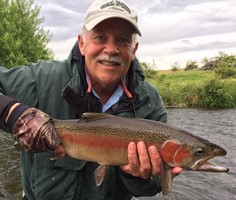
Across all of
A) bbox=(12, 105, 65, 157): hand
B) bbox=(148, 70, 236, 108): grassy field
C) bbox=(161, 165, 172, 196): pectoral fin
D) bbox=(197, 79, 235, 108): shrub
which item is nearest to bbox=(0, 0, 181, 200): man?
bbox=(161, 165, 172, 196): pectoral fin

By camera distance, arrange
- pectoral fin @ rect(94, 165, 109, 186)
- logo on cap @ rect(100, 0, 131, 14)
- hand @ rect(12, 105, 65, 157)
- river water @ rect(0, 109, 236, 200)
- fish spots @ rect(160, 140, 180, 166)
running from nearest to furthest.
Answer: hand @ rect(12, 105, 65, 157) → fish spots @ rect(160, 140, 180, 166) → pectoral fin @ rect(94, 165, 109, 186) → logo on cap @ rect(100, 0, 131, 14) → river water @ rect(0, 109, 236, 200)

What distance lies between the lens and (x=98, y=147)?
9.18ft

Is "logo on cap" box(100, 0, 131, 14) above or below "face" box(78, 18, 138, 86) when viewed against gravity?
above

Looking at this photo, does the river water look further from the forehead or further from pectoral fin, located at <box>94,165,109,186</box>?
the forehead

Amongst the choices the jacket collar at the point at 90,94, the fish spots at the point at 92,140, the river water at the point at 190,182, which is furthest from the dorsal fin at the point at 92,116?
the river water at the point at 190,182

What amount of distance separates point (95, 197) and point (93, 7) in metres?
1.68

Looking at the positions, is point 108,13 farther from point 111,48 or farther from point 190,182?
point 190,182

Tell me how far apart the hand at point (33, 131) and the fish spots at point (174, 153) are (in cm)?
84

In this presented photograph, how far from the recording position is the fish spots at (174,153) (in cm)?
269

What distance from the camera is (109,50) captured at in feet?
10.0

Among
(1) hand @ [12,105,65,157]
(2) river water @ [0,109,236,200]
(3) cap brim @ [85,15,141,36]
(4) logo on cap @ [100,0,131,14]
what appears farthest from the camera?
(2) river water @ [0,109,236,200]

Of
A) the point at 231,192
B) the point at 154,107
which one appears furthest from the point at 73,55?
the point at 231,192

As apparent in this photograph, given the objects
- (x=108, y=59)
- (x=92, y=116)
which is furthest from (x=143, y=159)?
(x=108, y=59)

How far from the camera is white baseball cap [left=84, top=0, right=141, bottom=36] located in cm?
305
